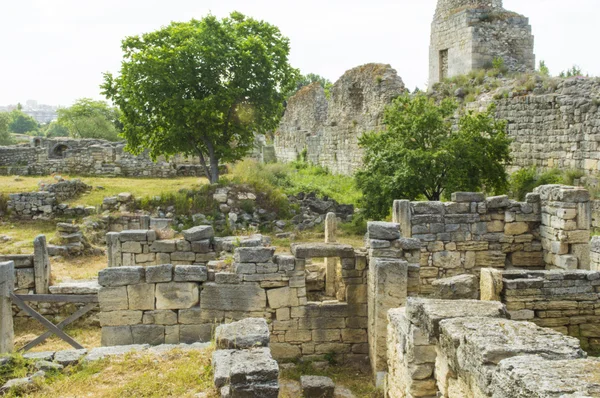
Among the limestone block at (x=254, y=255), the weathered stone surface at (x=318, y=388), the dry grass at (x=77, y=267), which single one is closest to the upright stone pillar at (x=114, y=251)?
the dry grass at (x=77, y=267)

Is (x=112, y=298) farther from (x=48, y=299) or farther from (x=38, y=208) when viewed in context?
(x=38, y=208)

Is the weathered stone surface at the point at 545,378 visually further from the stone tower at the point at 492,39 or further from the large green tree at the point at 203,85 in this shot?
the stone tower at the point at 492,39

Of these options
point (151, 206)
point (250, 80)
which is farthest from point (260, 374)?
point (250, 80)

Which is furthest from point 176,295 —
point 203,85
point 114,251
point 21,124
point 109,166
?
point 21,124

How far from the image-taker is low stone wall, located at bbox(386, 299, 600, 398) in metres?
3.58

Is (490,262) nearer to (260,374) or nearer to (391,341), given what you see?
(391,341)

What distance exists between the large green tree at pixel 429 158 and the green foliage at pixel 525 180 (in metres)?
0.87

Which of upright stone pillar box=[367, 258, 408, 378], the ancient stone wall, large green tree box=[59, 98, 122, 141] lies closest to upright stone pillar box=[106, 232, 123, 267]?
upright stone pillar box=[367, 258, 408, 378]

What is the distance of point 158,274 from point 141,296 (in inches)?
17.7

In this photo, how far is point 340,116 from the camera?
94.3ft

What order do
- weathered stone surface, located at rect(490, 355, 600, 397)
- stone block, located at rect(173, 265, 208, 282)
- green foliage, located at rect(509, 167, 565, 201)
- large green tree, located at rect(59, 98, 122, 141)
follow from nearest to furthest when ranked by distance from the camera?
1. weathered stone surface, located at rect(490, 355, 600, 397)
2. stone block, located at rect(173, 265, 208, 282)
3. green foliage, located at rect(509, 167, 565, 201)
4. large green tree, located at rect(59, 98, 122, 141)

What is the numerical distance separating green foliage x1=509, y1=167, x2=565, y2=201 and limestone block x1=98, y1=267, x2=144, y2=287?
440 inches

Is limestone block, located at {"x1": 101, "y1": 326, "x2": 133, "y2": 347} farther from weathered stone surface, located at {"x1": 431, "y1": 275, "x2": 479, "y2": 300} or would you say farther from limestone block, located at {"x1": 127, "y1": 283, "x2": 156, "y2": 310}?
weathered stone surface, located at {"x1": 431, "y1": 275, "x2": 479, "y2": 300}

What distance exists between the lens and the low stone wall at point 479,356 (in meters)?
3.58
